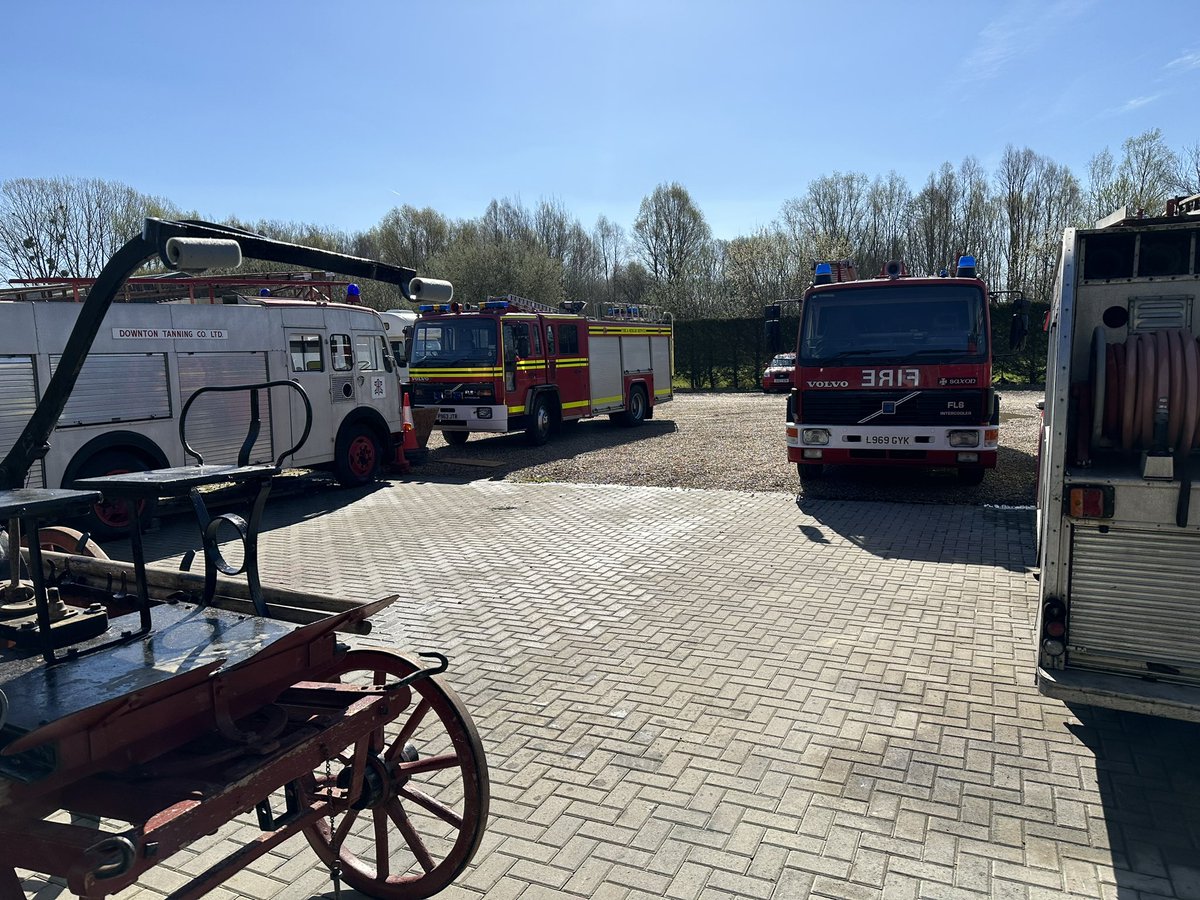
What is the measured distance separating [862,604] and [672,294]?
38726mm

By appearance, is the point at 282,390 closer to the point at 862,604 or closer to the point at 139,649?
the point at 862,604

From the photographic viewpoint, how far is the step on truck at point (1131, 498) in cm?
356

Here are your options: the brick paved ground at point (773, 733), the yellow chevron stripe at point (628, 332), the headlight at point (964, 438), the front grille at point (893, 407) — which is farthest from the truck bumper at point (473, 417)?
the headlight at point (964, 438)

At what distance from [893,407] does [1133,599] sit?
624 centimetres

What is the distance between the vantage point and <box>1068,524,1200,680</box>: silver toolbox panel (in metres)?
3.56

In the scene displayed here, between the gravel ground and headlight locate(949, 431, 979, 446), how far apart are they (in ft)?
3.11

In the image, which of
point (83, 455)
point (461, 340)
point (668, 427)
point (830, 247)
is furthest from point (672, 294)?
point (83, 455)

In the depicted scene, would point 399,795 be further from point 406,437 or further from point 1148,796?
point 406,437

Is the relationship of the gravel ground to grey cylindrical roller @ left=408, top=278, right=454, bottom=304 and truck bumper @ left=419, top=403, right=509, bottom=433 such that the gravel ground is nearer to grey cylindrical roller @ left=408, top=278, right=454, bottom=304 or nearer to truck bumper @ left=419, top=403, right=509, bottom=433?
truck bumper @ left=419, top=403, right=509, bottom=433

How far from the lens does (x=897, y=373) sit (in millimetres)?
9633

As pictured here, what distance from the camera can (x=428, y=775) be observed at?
12.8 feet

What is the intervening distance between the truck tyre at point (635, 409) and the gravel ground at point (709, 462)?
11.5 inches

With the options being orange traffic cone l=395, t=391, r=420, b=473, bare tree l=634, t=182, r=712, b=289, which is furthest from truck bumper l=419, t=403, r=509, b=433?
bare tree l=634, t=182, r=712, b=289

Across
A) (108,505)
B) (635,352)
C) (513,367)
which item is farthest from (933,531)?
(635,352)
